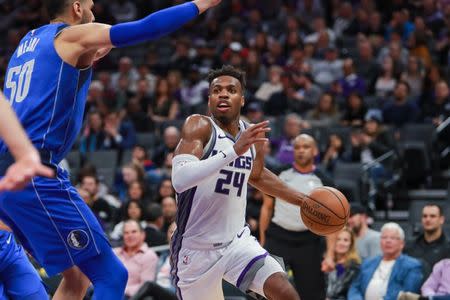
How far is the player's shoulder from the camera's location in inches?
269

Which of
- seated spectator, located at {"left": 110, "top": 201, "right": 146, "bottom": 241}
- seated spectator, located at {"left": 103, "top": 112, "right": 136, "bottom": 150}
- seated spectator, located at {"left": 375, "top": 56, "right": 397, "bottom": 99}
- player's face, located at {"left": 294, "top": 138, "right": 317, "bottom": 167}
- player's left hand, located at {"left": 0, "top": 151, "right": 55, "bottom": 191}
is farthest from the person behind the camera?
seated spectator, located at {"left": 103, "top": 112, "right": 136, "bottom": 150}

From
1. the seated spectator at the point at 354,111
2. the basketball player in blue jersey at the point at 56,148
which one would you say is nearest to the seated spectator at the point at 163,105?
the seated spectator at the point at 354,111

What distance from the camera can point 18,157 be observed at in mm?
4035

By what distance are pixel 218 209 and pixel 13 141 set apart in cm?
310

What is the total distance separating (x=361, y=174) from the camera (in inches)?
552

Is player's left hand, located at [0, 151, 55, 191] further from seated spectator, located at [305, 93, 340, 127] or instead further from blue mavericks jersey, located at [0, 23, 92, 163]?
seated spectator, located at [305, 93, 340, 127]

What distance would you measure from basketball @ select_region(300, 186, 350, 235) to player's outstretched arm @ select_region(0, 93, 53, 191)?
371 cm

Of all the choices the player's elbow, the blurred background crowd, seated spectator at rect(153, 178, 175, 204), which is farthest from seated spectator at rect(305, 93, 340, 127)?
the player's elbow

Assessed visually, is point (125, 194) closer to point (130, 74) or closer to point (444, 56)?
point (130, 74)

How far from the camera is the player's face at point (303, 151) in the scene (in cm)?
1059

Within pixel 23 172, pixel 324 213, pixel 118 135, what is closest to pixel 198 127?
pixel 324 213

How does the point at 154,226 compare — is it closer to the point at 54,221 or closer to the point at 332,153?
the point at 332,153

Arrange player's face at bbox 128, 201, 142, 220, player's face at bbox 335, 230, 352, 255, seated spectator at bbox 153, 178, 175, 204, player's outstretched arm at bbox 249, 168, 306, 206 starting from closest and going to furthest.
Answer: player's outstretched arm at bbox 249, 168, 306, 206, player's face at bbox 335, 230, 352, 255, player's face at bbox 128, 201, 142, 220, seated spectator at bbox 153, 178, 175, 204

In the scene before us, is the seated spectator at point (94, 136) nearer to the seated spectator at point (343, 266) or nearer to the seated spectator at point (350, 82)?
the seated spectator at point (350, 82)
